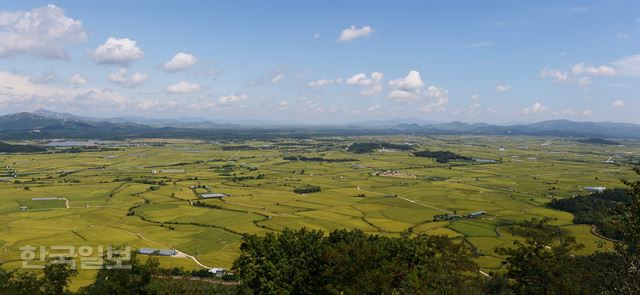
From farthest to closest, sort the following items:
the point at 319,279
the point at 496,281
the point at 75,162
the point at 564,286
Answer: the point at 75,162
the point at 496,281
the point at 319,279
the point at 564,286

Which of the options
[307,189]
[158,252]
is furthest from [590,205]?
[158,252]

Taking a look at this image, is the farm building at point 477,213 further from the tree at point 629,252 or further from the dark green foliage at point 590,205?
the tree at point 629,252

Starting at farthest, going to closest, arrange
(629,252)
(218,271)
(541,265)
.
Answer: (218,271) → (541,265) → (629,252)

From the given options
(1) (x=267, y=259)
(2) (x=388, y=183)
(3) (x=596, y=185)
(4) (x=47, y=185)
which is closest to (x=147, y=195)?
(4) (x=47, y=185)

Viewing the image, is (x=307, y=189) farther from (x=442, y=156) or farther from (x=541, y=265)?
(x=442, y=156)

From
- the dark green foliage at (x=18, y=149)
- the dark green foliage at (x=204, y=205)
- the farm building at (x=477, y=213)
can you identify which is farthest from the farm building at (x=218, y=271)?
the dark green foliage at (x=18, y=149)

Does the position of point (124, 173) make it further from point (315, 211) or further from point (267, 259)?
point (267, 259)
